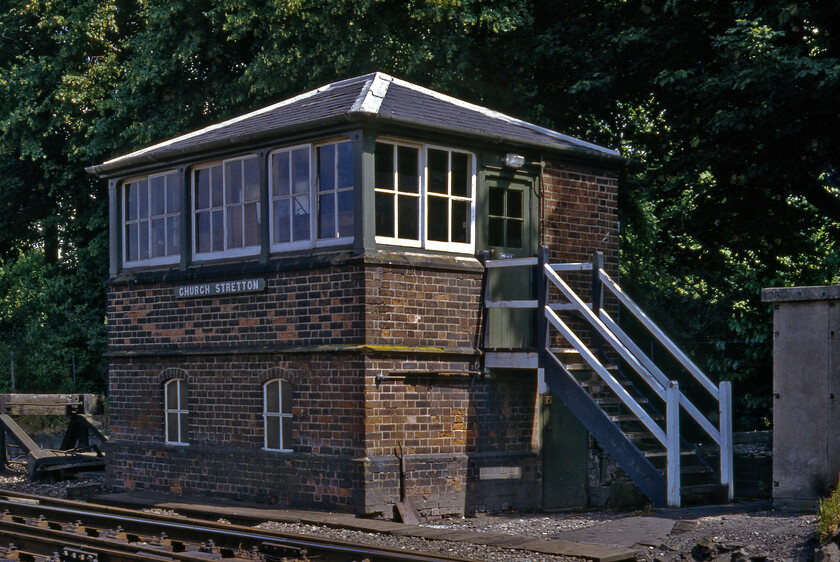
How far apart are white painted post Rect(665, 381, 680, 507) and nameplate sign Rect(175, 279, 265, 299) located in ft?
17.0

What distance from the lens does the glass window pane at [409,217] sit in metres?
13.6

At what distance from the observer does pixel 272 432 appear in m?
14.3

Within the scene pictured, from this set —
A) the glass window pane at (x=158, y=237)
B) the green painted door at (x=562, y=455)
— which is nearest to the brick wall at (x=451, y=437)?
the green painted door at (x=562, y=455)

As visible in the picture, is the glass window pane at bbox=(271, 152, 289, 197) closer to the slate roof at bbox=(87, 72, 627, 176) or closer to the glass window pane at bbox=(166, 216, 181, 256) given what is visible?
the slate roof at bbox=(87, 72, 627, 176)

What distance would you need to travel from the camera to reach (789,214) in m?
19.3

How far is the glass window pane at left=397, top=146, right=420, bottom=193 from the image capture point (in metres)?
13.6

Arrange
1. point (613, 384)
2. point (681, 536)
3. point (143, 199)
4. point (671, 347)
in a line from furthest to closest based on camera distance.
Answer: point (143, 199) < point (671, 347) < point (613, 384) < point (681, 536)

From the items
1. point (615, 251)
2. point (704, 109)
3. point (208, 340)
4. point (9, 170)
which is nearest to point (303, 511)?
point (208, 340)

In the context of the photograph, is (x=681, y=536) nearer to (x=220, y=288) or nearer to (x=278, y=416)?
(x=278, y=416)

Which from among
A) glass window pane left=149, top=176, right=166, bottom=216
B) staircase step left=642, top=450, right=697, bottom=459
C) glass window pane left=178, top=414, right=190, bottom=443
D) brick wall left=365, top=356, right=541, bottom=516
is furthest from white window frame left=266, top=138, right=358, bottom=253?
staircase step left=642, top=450, right=697, bottom=459

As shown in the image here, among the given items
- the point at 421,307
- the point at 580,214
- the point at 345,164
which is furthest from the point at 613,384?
the point at 345,164

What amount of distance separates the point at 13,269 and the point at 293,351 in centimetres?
1799

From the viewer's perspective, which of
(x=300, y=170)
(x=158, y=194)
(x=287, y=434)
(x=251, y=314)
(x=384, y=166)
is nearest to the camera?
(x=384, y=166)

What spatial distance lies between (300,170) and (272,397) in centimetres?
287
